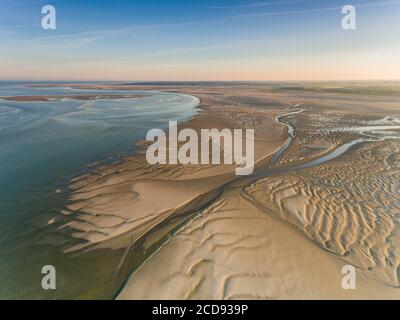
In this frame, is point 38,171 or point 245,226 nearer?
point 245,226

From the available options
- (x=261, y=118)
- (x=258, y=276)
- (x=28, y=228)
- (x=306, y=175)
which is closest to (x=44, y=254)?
(x=28, y=228)

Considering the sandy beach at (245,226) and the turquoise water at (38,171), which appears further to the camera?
the turquoise water at (38,171)

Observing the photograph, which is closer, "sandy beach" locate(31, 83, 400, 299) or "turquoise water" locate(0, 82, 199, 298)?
"sandy beach" locate(31, 83, 400, 299)

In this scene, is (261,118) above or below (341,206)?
above

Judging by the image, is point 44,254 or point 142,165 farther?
point 142,165

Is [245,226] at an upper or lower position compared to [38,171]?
lower

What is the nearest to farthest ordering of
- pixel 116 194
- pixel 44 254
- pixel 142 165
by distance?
pixel 44 254, pixel 116 194, pixel 142 165
